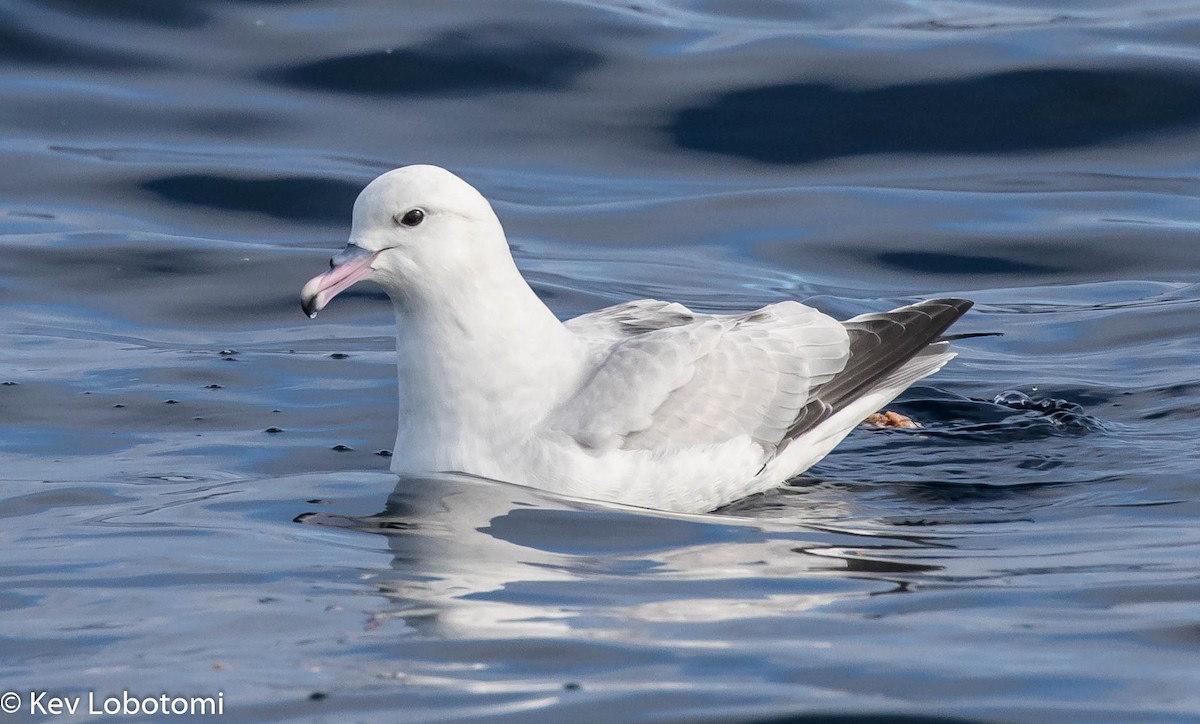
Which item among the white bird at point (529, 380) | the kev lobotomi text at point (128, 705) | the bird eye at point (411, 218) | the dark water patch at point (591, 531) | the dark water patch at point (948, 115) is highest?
the dark water patch at point (948, 115)

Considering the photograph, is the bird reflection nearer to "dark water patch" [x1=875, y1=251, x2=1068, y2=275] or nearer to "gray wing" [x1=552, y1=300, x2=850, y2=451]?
"gray wing" [x1=552, y1=300, x2=850, y2=451]

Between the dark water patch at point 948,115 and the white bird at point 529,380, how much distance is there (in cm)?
563

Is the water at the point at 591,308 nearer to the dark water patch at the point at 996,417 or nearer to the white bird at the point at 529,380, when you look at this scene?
the dark water patch at the point at 996,417

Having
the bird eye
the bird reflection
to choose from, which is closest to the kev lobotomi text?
the bird reflection

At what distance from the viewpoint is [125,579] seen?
5.15m

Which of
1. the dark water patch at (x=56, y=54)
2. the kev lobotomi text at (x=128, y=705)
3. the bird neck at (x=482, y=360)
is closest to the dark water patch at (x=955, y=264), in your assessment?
the bird neck at (x=482, y=360)

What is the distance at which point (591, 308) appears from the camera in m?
9.34

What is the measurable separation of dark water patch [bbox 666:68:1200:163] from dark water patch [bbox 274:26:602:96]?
1.23m

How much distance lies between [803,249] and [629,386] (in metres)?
4.51

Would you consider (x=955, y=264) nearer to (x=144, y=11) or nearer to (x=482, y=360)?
(x=482, y=360)

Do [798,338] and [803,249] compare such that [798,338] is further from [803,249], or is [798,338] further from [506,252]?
[803,249]

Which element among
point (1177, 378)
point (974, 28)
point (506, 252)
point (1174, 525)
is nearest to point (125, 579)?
point (506, 252)

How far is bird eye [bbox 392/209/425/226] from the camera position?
591 cm

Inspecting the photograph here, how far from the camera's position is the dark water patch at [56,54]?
13047mm
